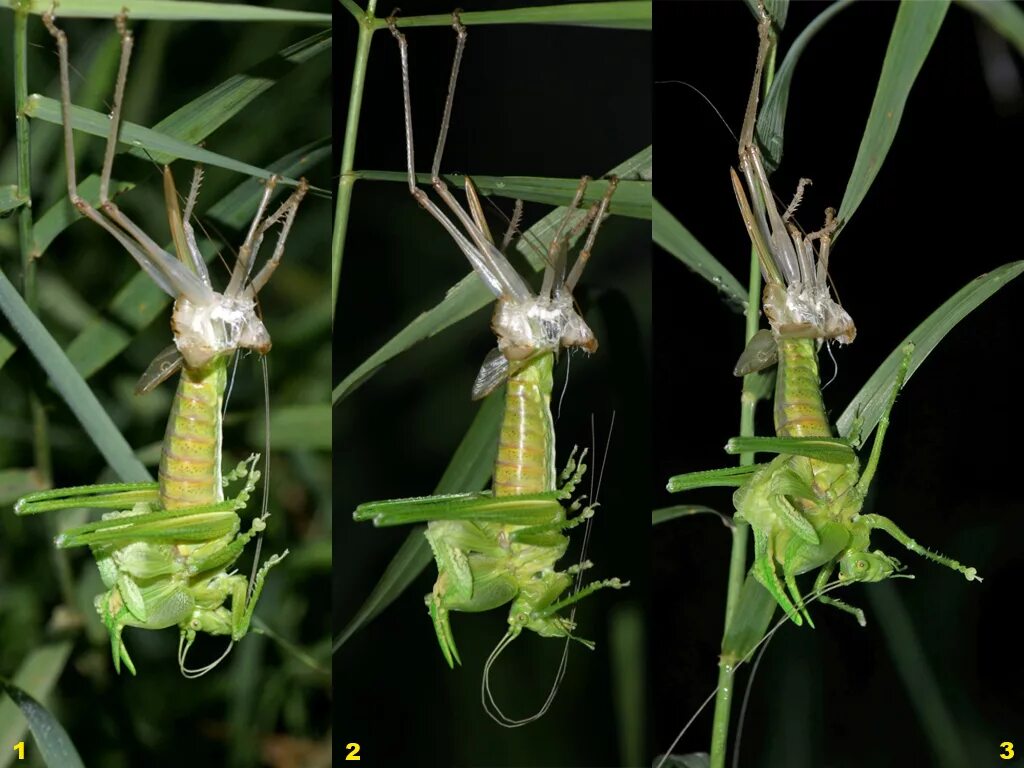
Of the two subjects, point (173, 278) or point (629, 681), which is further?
point (629, 681)

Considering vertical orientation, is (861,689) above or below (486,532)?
below

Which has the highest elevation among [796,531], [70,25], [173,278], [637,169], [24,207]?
[70,25]

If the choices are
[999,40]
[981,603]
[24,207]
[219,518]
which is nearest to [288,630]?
[219,518]

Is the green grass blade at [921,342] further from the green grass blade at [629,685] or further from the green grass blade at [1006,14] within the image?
the green grass blade at [629,685]

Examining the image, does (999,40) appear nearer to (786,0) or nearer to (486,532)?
(786,0)

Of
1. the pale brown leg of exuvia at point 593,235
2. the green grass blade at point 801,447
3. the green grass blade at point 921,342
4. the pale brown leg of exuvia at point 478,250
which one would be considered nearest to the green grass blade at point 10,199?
the pale brown leg of exuvia at point 478,250

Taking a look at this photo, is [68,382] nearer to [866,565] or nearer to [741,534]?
[741,534]

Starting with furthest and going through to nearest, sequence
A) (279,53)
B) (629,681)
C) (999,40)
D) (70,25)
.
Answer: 1. (629,681)
2. (999,40)
3. (70,25)
4. (279,53)

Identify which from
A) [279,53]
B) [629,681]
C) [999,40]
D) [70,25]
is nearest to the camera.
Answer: [279,53]
